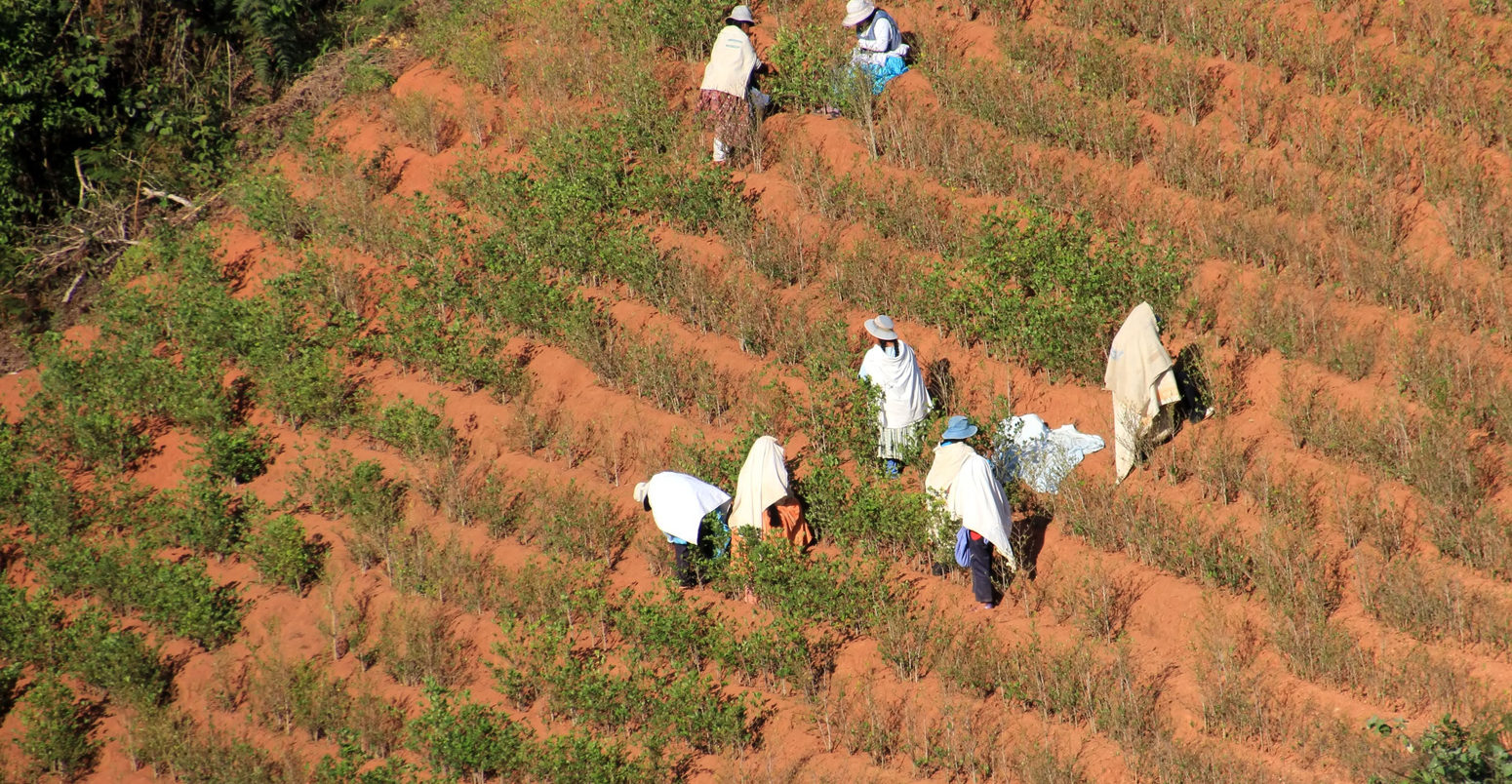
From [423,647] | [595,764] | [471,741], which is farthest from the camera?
[423,647]

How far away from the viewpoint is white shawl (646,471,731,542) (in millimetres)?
8523

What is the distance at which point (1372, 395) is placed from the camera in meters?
8.53

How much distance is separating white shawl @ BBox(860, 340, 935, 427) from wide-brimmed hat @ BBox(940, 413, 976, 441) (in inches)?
19.8

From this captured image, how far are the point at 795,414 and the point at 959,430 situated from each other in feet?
4.54

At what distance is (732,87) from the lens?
36.7ft

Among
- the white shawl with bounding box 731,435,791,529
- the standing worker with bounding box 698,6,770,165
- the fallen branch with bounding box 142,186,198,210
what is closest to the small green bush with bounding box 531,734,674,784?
the white shawl with bounding box 731,435,791,529

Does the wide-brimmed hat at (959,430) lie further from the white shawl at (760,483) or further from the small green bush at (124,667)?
the small green bush at (124,667)

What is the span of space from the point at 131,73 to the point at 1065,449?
33.4ft

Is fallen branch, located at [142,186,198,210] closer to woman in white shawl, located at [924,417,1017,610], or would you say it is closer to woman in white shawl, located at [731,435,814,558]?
woman in white shawl, located at [731,435,814,558]

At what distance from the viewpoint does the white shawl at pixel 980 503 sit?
797 cm

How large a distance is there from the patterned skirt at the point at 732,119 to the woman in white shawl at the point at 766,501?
138 inches

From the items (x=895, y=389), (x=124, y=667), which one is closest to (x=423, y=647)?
(x=124, y=667)

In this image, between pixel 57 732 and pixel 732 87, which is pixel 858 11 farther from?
pixel 57 732

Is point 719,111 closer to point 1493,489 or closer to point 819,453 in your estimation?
point 819,453
